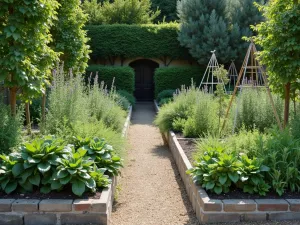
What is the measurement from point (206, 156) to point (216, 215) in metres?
0.79

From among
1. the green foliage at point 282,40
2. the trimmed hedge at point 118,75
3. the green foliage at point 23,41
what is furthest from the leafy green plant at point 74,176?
Answer: the trimmed hedge at point 118,75

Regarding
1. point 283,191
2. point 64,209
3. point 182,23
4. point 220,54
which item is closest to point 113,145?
point 64,209

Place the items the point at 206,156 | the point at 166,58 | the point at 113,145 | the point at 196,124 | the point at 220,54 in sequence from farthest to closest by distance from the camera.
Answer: the point at 166,58 < the point at 220,54 < the point at 196,124 < the point at 113,145 < the point at 206,156

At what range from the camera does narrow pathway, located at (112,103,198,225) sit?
160 inches

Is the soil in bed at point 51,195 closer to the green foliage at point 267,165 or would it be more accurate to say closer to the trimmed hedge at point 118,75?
the green foliage at point 267,165

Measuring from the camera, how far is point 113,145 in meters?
5.12

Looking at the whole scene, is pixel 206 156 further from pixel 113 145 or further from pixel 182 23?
pixel 182 23

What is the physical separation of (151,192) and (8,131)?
2018mm

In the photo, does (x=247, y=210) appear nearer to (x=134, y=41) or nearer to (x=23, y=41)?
(x=23, y=41)

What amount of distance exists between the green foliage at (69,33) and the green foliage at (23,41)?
2.53 meters

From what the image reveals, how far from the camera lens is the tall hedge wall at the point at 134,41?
55.8ft

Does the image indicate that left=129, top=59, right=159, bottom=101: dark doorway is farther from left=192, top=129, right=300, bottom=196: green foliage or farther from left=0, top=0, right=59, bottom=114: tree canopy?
left=192, top=129, right=300, bottom=196: green foliage

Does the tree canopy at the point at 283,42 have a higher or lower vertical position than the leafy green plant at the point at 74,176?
higher

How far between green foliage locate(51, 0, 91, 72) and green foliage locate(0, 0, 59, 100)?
8.30ft
